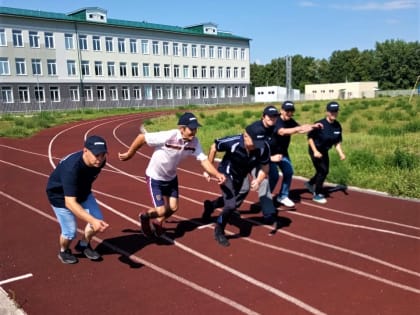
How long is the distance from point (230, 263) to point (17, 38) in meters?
46.6

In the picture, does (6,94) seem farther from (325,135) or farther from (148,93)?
(325,135)

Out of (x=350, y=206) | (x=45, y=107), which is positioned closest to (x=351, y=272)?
(x=350, y=206)

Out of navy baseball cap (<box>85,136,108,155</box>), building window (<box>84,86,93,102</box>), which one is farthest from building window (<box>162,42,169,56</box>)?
navy baseball cap (<box>85,136,108,155</box>)

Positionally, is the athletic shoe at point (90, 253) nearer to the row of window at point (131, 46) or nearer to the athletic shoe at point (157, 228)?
the athletic shoe at point (157, 228)

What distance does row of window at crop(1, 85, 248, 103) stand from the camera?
45.4 metres

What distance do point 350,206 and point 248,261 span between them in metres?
3.21

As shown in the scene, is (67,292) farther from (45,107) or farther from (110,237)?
(45,107)

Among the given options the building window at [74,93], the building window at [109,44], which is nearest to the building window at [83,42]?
the building window at [109,44]

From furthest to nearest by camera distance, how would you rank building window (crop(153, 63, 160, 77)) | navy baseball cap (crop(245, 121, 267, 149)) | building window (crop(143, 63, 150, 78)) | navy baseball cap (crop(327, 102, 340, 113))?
building window (crop(153, 63, 160, 77))
building window (crop(143, 63, 150, 78))
navy baseball cap (crop(327, 102, 340, 113))
navy baseball cap (crop(245, 121, 267, 149))

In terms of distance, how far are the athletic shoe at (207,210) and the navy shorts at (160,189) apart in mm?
994

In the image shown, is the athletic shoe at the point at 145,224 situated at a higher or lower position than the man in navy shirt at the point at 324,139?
lower

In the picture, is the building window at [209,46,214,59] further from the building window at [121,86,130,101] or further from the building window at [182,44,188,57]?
the building window at [121,86,130,101]

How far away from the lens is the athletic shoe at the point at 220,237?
18.5 feet

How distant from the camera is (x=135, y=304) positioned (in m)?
4.08
